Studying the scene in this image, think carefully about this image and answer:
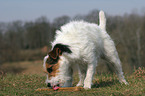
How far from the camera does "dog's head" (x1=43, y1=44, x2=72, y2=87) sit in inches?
223

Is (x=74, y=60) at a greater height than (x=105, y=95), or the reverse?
(x=74, y=60)

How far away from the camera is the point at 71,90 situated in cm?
590

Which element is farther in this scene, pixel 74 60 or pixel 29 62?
pixel 29 62

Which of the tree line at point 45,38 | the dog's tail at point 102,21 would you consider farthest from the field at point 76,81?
the tree line at point 45,38

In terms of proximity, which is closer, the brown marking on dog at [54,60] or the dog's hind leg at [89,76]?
the brown marking on dog at [54,60]

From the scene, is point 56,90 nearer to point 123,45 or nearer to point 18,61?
point 123,45

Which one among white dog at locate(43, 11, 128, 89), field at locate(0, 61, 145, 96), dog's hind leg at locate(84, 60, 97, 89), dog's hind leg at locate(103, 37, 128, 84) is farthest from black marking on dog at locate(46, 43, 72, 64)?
dog's hind leg at locate(103, 37, 128, 84)

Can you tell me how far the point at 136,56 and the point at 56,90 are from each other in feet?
106

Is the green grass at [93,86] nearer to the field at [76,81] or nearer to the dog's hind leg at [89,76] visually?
the field at [76,81]

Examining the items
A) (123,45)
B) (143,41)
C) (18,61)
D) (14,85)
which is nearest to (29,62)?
(18,61)

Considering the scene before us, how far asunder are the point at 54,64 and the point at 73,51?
2.03 feet

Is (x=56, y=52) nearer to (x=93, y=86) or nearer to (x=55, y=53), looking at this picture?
(x=55, y=53)

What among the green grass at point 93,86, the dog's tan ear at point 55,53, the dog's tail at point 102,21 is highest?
the dog's tail at point 102,21

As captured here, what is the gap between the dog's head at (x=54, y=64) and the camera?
5.66 metres
